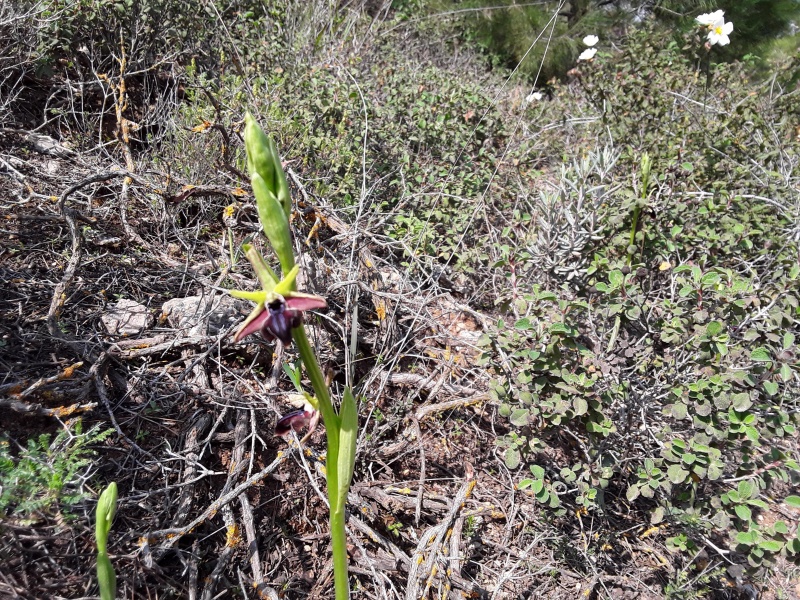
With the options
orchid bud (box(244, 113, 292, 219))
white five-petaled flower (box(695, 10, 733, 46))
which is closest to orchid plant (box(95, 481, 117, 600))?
orchid bud (box(244, 113, 292, 219))

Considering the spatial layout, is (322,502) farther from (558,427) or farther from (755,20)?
(755,20)

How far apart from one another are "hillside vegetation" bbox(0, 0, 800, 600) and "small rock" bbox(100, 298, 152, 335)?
0.01 m

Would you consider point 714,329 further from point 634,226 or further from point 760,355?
point 634,226

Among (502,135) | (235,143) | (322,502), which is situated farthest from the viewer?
(502,135)

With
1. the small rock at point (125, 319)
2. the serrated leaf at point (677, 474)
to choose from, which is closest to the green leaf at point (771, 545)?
the serrated leaf at point (677, 474)

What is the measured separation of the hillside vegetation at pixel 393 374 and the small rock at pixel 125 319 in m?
0.01

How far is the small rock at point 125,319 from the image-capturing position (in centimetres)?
195

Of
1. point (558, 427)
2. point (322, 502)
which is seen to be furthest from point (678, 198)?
point (322, 502)

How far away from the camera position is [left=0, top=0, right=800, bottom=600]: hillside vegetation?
1.58m

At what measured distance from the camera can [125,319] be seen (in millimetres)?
1988

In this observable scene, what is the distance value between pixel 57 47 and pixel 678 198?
3.40 metres

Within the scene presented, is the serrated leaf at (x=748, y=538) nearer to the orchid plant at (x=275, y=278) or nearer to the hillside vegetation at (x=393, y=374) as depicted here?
the hillside vegetation at (x=393, y=374)

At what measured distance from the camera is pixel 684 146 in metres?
2.94

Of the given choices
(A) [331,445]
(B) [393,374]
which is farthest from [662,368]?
(A) [331,445]
